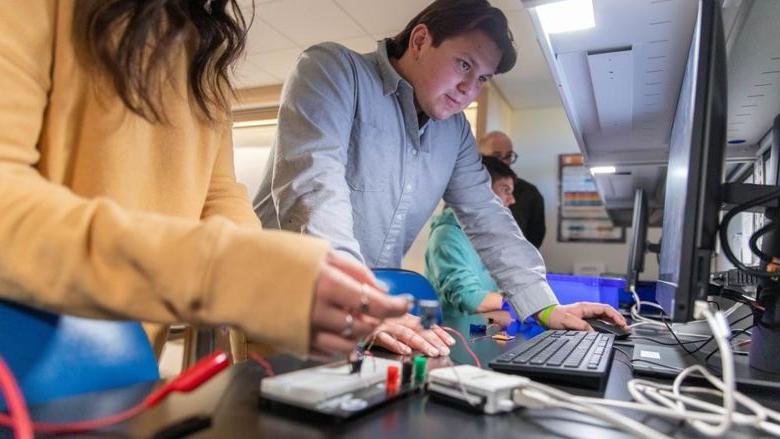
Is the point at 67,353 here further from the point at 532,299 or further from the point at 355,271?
the point at 532,299

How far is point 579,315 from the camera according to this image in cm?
114

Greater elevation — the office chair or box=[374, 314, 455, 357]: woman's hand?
the office chair

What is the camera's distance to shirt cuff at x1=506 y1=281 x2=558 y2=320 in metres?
1.19

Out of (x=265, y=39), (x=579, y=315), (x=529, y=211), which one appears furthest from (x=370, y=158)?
(x=529, y=211)

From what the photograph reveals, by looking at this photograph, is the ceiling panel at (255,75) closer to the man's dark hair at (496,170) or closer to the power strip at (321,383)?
the man's dark hair at (496,170)

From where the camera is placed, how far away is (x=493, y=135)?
9.88 ft

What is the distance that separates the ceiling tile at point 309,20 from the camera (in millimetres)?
2670

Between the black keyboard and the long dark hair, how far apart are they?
527 millimetres

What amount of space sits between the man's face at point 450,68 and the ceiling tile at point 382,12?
150 cm

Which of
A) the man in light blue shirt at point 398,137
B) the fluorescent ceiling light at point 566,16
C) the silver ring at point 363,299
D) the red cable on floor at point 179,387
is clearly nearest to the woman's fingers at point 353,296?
the silver ring at point 363,299

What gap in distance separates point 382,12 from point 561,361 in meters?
2.40

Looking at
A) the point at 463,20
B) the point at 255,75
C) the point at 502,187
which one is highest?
the point at 255,75

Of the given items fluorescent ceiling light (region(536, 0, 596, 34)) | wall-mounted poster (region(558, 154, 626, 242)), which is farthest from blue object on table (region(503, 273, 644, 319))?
wall-mounted poster (region(558, 154, 626, 242))

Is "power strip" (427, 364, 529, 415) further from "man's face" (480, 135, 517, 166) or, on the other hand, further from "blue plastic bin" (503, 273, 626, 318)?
"man's face" (480, 135, 517, 166)
